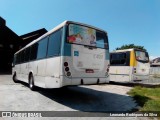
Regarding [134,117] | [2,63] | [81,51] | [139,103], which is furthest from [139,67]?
[2,63]

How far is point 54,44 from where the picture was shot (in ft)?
26.8

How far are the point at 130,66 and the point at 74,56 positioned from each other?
8100 mm

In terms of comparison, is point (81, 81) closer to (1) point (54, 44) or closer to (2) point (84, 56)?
(2) point (84, 56)

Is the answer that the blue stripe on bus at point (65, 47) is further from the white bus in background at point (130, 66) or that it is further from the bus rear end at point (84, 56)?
the white bus in background at point (130, 66)

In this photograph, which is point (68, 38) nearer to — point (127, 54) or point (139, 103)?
point (139, 103)

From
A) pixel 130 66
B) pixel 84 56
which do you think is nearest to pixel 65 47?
pixel 84 56

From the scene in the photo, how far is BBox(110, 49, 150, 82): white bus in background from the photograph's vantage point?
47.7 feet

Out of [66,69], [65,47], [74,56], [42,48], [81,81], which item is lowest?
[81,81]

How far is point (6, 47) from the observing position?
33656 millimetres

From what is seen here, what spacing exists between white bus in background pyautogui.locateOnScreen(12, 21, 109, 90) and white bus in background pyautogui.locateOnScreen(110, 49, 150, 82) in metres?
6.16

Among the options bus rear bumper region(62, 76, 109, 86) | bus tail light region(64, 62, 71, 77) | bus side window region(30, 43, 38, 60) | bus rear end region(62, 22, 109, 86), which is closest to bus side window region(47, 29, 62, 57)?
bus rear end region(62, 22, 109, 86)

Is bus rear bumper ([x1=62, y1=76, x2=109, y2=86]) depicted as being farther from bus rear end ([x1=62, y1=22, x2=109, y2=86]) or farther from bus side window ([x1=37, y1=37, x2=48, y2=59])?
bus side window ([x1=37, y1=37, x2=48, y2=59])

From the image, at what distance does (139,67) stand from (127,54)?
1306 millimetres

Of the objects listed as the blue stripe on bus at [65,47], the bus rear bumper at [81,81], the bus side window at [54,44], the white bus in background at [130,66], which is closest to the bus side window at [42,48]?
the bus side window at [54,44]
